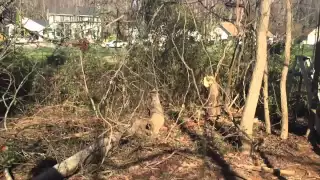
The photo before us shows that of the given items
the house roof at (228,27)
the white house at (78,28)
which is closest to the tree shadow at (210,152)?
the white house at (78,28)

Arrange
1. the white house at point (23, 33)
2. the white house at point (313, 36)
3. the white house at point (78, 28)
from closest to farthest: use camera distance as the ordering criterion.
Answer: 1. the white house at point (23, 33)
2. the white house at point (313, 36)
3. the white house at point (78, 28)

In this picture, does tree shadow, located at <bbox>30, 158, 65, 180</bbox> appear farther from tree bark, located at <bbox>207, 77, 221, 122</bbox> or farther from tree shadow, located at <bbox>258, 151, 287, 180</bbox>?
tree bark, located at <bbox>207, 77, 221, 122</bbox>

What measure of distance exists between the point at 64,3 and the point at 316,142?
8.42 metres

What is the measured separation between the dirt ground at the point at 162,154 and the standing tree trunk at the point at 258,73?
1.12 ft

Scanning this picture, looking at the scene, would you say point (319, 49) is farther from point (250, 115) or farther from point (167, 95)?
point (167, 95)

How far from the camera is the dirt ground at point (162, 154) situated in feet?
20.7

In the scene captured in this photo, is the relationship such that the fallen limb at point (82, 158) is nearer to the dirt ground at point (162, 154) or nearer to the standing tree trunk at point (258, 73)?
the dirt ground at point (162, 154)

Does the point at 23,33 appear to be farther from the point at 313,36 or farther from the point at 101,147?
the point at 313,36

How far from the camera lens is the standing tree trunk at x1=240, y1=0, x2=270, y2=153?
6.93 meters

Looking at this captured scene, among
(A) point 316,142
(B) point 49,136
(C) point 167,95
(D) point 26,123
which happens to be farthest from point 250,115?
(D) point 26,123

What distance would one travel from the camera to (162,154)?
7.10 metres

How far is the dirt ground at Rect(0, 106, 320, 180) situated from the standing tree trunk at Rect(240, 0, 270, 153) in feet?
1.12

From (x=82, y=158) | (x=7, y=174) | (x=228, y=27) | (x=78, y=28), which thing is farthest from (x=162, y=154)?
(x=228, y=27)

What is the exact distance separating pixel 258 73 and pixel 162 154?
2.18 metres
